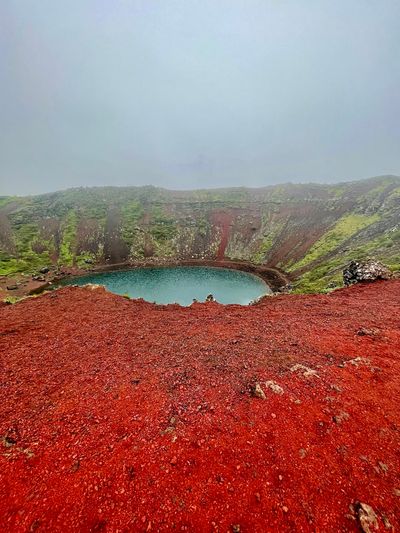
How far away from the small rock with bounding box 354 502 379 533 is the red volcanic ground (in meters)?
0.03

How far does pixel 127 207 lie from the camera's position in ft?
445

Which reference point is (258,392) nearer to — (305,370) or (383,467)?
(305,370)

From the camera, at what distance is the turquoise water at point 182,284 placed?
2247 inches

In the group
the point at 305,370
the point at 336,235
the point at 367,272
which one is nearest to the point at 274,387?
the point at 305,370

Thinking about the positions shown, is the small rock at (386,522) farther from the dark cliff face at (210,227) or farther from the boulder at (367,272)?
the dark cliff face at (210,227)

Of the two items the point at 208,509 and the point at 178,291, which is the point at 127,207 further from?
the point at 208,509

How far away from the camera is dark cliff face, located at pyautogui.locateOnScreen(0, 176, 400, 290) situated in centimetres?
7956

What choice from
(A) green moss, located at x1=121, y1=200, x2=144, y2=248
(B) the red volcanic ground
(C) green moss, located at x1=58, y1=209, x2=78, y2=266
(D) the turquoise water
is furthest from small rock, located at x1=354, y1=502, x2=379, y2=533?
(A) green moss, located at x1=121, y1=200, x2=144, y2=248

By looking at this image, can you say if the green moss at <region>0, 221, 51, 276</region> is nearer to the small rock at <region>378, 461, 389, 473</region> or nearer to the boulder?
the boulder

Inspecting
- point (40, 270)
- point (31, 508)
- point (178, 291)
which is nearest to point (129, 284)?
point (178, 291)

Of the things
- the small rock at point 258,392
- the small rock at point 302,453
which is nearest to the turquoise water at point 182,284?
the small rock at point 258,392

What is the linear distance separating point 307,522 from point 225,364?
296 inches

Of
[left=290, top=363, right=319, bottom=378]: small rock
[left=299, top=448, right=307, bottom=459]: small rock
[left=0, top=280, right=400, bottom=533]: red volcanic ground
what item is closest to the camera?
[left=0, top=280, right=400, bottom=533]: red volcanic ground

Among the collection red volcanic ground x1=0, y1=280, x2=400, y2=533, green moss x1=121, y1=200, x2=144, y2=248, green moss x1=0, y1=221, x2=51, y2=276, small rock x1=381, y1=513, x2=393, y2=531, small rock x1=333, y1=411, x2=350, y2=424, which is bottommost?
green moss x1=0, y1=221, x2=51, y2=276
